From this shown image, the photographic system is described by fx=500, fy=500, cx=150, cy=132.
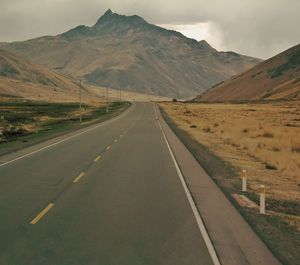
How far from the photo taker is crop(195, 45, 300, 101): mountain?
14548 centimetres

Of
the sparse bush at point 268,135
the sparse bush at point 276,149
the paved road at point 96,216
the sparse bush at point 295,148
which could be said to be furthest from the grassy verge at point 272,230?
the sparse bush at point 268,135

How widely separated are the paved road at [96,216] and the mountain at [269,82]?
394 feet

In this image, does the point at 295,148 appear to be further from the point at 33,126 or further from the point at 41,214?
the point at 33,126

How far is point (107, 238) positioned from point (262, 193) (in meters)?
4.36

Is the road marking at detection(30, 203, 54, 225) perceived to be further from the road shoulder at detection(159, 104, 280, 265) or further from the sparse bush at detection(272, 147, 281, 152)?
the sparse bush at detection(272, 147, 281, 152)

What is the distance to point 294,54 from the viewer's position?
182 metres

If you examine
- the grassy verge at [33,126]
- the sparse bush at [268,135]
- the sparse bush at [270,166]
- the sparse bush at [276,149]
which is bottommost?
the grassy verge at [33,126]

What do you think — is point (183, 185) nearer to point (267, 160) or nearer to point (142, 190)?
point (142, 190)

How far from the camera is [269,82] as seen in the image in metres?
165

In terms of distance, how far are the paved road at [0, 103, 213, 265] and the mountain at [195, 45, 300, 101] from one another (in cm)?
12003

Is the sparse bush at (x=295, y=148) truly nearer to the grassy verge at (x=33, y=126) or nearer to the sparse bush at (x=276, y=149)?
the sparse bush at (x=276, y=149)

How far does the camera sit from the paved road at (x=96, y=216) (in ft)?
26.4

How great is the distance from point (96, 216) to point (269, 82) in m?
161

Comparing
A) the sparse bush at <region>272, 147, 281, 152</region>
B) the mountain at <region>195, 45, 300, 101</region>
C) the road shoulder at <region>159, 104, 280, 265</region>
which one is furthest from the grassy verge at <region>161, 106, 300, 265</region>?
the mountain at <region>195, 45, 300, 101</region>
